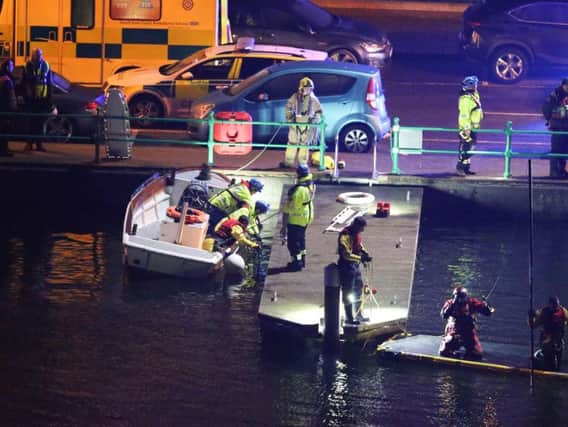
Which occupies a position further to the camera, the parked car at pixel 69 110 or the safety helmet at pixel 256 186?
the parked car at pixel 69 110

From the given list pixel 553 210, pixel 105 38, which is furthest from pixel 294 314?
pixel 105 38

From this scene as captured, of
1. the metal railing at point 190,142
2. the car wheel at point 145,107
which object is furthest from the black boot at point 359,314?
the car wheel at point 145,107

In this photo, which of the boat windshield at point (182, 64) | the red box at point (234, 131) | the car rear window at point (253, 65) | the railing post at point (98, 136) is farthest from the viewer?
the car rear window at point (253, 65)

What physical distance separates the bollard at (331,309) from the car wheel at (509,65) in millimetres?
15317

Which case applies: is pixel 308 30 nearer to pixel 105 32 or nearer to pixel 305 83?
pixel 105 32

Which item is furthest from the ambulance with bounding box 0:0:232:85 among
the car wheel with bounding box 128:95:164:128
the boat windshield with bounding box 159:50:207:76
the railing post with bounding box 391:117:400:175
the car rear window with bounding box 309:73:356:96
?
the railing post with bounding box 391:117:400:175

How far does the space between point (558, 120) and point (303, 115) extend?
3783mm

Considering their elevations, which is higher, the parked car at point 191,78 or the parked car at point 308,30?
the parked car at point 308,30

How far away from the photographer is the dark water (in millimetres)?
15227

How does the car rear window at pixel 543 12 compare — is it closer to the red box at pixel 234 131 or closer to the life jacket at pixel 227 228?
the red box at pixel 234 131

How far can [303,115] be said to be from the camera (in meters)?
23.0

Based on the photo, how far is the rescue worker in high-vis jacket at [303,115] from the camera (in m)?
23.0

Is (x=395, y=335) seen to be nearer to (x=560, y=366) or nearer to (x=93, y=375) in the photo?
(x=560, y=366)

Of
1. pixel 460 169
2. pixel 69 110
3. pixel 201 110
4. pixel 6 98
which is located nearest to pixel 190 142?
pixel 201 110
